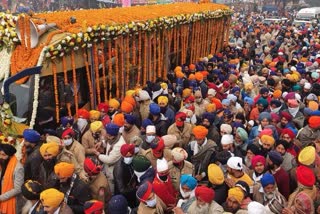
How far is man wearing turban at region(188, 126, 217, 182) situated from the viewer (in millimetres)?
5695

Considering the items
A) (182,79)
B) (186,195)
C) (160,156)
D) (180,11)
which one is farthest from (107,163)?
(180,11)

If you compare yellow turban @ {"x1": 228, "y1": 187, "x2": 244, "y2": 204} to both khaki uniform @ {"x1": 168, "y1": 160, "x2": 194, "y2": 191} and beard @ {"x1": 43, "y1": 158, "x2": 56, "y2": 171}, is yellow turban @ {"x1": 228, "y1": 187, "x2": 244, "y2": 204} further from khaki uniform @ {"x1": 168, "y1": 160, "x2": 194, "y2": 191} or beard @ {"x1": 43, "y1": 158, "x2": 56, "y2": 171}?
beard @ {"x1": 43, "y1": 158, "x2": 56, "y2": 171}

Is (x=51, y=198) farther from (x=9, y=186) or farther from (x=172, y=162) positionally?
(x=172, y=162)

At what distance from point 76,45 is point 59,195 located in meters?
3.87

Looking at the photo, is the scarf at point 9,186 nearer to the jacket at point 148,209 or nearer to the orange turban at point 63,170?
the orange turban at point 63,170

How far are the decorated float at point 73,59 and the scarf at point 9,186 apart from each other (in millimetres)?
1452

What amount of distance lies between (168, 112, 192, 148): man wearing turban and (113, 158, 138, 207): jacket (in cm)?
157

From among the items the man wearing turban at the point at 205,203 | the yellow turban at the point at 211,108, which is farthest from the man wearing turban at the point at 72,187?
the yellow turban at the point at 211,108

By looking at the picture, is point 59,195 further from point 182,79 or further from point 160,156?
point 182,79

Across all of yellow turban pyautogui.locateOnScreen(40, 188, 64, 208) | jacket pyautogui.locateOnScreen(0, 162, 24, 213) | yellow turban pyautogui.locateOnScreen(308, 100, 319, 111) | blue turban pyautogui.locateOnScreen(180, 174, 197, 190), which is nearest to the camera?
yellow turban pyautogui.locateOnScreen(40, 188, 64, 208)

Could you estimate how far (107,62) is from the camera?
834 cm

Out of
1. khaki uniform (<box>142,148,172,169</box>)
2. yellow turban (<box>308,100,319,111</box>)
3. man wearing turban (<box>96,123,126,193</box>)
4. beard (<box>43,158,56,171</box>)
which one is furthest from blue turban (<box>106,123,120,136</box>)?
yellow turban (<box>308,100,319,111</box>)

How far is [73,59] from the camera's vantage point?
7281 millimetres

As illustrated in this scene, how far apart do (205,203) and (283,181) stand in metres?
1.42
